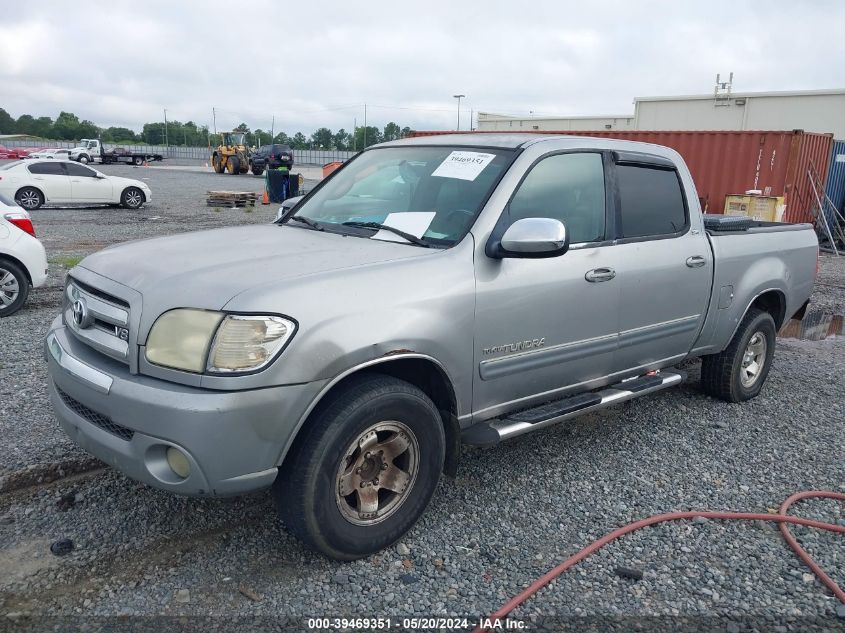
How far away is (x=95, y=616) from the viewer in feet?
8.89

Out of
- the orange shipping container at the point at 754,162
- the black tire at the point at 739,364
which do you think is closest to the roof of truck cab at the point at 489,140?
the black tire at the point at 739,364

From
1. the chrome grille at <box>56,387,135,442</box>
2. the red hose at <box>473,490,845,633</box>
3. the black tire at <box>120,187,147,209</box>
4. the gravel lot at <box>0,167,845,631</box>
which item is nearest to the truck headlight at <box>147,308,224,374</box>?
the chrome grille at <box>56,387,135,442</box>

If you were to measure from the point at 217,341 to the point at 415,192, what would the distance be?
5.31 feet

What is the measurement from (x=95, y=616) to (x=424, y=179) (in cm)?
259

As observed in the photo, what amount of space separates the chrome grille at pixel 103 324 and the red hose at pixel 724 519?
1866 millimetres

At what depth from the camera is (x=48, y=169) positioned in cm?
1867

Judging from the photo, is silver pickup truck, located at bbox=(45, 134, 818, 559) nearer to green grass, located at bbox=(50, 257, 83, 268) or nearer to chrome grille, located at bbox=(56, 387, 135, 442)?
chrome grille, located at bbox=(56, 387, 135, 442)

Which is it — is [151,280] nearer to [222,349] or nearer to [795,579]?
[222,349]

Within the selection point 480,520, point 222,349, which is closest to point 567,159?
point 480,520

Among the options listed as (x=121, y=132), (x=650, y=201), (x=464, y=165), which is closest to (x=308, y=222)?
(x=464, y=165)

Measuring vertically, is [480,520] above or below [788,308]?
below

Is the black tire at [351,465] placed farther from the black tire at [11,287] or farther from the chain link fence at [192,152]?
the chain link fence at [192,152]

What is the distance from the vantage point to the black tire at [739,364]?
5.25 metres

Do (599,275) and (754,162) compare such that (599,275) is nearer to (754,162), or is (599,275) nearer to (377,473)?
(377,473)
